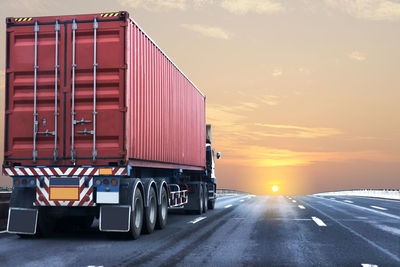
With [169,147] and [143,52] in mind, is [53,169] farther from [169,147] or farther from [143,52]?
[169,147]

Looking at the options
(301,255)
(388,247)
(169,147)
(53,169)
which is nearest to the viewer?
(301,255)

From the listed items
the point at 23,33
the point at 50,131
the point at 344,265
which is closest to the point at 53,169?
the point at 50,131

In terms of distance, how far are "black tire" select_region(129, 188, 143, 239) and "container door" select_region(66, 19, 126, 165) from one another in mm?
981

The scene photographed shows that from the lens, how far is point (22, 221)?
10359mm

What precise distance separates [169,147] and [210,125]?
894cm

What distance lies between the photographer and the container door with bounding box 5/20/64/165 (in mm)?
10414

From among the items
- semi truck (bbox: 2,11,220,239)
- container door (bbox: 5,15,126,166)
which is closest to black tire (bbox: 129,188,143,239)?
semi truck (bbox: 2,11,220,239)

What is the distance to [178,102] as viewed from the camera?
15.8 metres

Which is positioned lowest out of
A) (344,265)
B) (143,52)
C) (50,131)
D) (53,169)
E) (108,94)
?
(344,265)

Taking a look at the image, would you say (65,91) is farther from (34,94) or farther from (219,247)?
(219,247)

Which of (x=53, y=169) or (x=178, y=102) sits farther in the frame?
(x=178, y=102)

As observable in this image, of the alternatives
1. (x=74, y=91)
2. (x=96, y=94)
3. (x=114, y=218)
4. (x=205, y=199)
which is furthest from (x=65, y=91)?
(x=205, y=199)

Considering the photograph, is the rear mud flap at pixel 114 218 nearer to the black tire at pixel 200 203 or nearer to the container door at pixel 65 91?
the container door at pixel 65 91

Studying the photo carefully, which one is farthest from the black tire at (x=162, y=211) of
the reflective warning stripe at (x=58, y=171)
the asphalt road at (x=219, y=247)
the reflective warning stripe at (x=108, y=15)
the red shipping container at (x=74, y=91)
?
the reflective warning stripe at (x=108, y=15)
